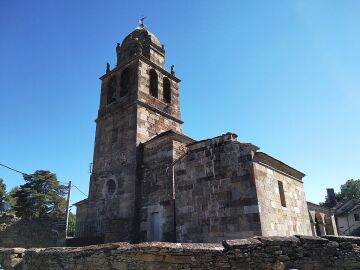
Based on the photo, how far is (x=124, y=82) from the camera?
59.3 ft

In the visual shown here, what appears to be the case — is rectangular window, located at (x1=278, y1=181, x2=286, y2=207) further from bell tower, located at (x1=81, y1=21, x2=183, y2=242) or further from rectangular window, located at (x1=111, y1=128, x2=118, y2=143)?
rectangular window, located at (x1=111, y1=128, x2=118, y2=143)

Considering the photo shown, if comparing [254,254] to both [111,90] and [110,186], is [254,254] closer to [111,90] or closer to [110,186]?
[110,186]

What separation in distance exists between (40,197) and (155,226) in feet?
89.3

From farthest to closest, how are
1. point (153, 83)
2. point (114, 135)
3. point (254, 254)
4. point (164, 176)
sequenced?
Result: point (153, 83) → point (114, 135) → point (164, 176) → point (254, 254)

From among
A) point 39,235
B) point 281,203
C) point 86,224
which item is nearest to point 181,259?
point 281,203

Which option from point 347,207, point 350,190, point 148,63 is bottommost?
point 347,207

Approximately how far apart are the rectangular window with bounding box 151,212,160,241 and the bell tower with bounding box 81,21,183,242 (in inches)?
35.9

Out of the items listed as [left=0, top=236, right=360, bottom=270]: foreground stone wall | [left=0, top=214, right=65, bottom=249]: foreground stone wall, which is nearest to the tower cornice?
[left=0, top=214, right=65, bottom=249]: foreground stone wall

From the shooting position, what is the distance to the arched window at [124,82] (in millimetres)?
17719

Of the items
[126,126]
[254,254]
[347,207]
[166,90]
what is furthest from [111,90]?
[347,207]

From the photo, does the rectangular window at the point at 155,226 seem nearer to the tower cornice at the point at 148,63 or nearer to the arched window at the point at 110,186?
the arched window at the point at 110,186

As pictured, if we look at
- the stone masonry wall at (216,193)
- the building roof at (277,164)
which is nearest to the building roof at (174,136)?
the stone masonry wall at (216,193)

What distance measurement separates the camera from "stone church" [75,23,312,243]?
36.4ft

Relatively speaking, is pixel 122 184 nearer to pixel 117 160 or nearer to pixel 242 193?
pixel 117 160
